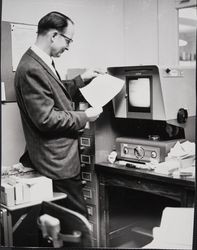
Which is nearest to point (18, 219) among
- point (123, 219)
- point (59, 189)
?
point (59, 189)

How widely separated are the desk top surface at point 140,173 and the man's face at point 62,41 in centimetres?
62

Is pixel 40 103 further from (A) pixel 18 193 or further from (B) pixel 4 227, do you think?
(B) pixel 4 227

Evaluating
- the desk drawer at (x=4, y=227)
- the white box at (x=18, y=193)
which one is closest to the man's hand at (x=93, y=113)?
the white box at (x=18, y=193)

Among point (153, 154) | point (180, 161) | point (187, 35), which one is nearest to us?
point (187, 35)

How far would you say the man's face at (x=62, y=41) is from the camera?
5.92 ft

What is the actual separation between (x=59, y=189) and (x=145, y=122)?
57 centimetres

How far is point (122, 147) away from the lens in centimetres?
194

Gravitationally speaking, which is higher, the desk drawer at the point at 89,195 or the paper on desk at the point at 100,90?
the paper on desk at the point at 100,90

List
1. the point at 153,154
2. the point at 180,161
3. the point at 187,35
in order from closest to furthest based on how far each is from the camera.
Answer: the point at 187,35 < the point at 180,161 < the point at 153,154

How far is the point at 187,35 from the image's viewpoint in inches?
64.7

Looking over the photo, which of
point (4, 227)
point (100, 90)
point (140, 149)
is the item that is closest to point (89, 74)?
point (100, 90)

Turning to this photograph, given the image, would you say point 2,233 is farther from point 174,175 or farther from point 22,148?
point 174,175

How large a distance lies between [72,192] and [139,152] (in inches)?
15.9

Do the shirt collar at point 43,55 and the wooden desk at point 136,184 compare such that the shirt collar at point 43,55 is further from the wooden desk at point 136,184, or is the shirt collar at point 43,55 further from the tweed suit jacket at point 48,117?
the wooden desk at point 136,184
